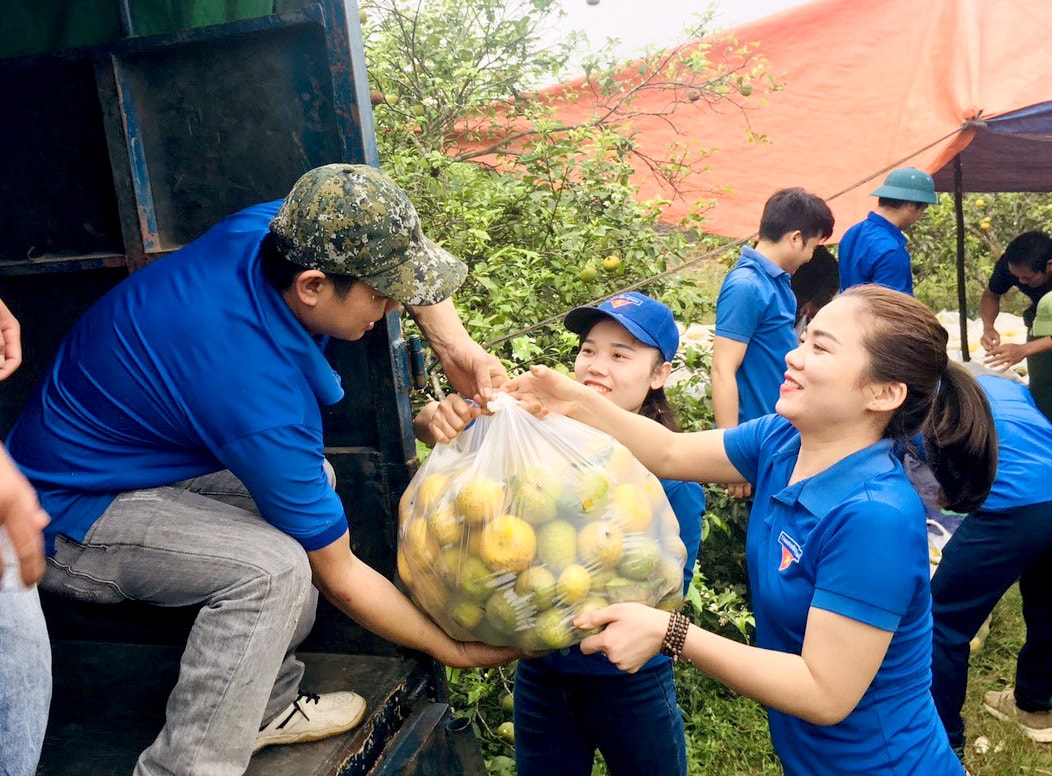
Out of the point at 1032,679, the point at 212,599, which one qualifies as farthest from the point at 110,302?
the point at 1032,679

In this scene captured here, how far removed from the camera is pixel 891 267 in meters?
4.69

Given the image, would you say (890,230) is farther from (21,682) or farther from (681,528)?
(21,682)

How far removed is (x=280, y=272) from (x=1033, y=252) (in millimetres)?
5364

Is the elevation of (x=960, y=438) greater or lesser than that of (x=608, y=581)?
greater

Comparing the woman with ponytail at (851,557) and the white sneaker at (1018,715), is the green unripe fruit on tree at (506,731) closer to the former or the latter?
the woman with ponytail at (851,557)

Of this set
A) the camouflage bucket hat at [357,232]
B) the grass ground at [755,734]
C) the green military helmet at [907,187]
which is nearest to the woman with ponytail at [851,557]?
the camouflage bucket hat at [357,232]

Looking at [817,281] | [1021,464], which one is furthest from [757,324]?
[817,281]

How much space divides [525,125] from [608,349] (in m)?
2.71

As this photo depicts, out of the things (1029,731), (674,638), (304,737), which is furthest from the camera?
(1029,731)

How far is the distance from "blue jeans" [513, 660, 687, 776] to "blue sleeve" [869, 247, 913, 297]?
326cm

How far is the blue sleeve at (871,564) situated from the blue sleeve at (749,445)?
466 mm

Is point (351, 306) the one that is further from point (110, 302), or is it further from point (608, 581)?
point (608, 581)

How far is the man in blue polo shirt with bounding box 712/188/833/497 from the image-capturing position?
146 inches

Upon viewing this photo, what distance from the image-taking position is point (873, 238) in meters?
4.74
